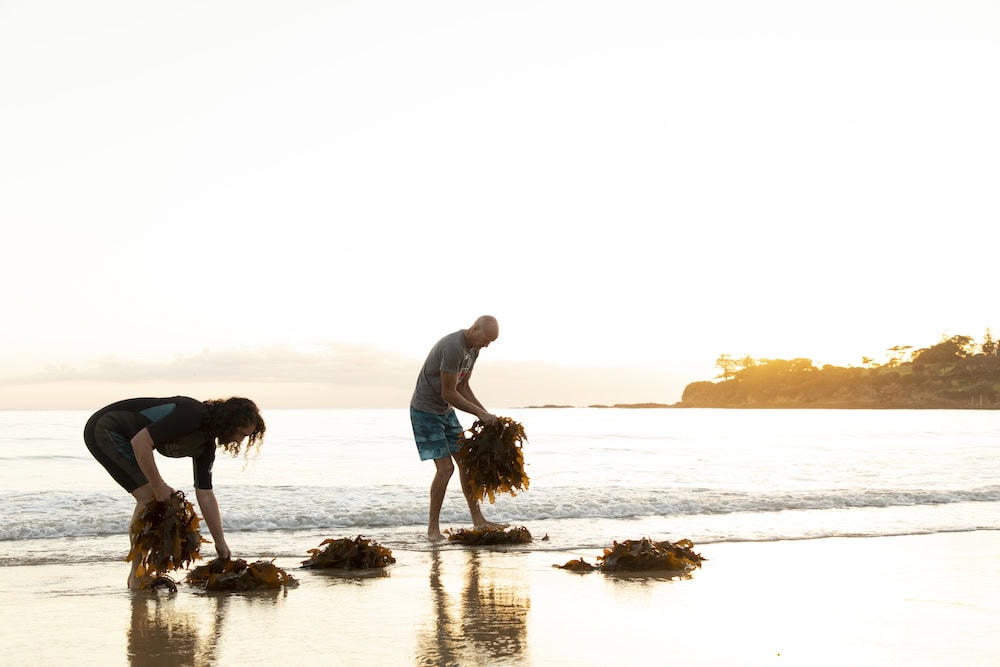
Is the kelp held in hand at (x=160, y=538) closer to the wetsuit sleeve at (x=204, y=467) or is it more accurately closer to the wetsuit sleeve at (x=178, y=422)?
the wetsuit sleeve at (x=204, y=467)

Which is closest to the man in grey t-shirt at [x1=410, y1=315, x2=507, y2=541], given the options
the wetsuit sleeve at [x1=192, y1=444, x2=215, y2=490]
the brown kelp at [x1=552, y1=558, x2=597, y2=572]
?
the brown kelp at [x1=552, y1=558, x2=597, y2=572]

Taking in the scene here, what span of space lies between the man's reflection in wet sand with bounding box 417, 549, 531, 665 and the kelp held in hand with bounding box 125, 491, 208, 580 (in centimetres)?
154

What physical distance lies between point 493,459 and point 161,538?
327 cm

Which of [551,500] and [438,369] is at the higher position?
[438,369]

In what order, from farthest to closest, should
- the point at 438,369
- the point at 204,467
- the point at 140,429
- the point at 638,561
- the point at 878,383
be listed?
1. the point at 878,383
2. the point at 438,369
3. the point at 638,561
4. the point at 204,467
5. the point at 140,429

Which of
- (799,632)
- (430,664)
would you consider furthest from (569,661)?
(799,632)

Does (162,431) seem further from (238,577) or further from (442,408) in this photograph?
(442,408)

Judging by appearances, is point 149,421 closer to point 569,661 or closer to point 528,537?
point 569,661

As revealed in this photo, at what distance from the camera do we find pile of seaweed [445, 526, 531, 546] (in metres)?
7.32

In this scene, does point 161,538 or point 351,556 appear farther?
point 351,556

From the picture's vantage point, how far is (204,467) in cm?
509

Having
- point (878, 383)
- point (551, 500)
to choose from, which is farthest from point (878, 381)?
point (551, 500)

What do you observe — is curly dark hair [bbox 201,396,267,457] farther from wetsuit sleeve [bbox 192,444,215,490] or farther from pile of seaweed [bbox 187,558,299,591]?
pile of seaweed [bbox 187,558,299,591]

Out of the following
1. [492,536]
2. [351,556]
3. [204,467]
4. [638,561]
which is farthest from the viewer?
[492,536]
